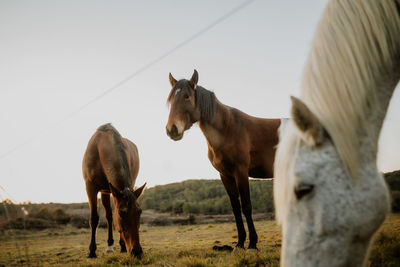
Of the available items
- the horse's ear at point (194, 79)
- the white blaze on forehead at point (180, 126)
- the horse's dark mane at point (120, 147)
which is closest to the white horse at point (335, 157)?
the white blaze on forehead at point (180, 126)

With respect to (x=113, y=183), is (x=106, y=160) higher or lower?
higher

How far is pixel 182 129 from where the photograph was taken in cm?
386

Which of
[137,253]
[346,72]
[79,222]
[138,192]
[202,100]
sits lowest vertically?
[79,222]

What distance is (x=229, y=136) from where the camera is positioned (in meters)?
4.23

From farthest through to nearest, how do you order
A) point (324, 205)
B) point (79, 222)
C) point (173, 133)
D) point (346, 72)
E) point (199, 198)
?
point (199, 198) < point (79, 222) < point (173, 133) < point (346, 72) < point (324, 205)

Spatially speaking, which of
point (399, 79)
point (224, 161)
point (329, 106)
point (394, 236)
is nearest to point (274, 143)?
point (224, 161)

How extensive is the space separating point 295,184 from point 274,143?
3454mm

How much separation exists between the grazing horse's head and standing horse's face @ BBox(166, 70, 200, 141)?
5.01ft

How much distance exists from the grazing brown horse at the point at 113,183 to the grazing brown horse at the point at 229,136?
5.25ft

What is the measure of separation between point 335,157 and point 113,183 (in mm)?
4318

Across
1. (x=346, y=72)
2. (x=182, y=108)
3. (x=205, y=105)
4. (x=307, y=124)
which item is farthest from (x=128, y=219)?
(x=346, y=72)

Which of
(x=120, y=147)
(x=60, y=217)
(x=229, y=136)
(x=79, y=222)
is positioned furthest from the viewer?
(x=79, y=222)

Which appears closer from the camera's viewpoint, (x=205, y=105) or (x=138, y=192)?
(x=205, y=105)

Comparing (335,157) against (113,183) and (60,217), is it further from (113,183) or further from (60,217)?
(60,217)
